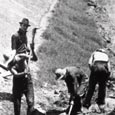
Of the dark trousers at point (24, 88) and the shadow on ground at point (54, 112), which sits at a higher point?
the dark trousers at point (24, 88)

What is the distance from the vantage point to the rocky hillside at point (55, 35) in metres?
11.4

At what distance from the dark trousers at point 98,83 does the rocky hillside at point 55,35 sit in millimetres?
456

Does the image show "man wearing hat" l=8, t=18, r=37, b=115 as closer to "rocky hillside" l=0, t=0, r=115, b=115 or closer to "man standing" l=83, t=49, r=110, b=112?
"rocky hillside" l=0, t=0, r=115, b=115

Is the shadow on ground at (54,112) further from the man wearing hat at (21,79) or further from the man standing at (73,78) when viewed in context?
the man wearing hat at (21,79)

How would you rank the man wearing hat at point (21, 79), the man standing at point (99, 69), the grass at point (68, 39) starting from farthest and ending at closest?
the grass at point (68, 39) < the man standing at point (99, 69) < the man wearing hat at point (21, 79)

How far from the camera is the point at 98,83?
10414 millimetres

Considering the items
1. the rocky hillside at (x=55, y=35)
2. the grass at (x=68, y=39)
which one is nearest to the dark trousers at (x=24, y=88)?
the rocky hillside at (x=55, y=35)

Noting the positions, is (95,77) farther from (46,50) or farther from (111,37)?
(111,37)

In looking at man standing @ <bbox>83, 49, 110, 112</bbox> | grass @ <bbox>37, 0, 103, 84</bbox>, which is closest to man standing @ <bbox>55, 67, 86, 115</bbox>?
man standing @ <bbox>83, 49, 110, 112</bbox>

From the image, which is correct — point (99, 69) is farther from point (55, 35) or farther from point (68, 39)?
point (68, 39)

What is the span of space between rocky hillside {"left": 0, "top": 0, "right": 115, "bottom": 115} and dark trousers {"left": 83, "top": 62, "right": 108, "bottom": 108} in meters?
0.46

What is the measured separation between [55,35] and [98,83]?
7719 millimetres

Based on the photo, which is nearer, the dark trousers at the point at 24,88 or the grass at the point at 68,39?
the dark trousers at the point at 24,88

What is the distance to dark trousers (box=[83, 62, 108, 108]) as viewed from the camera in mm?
10015
